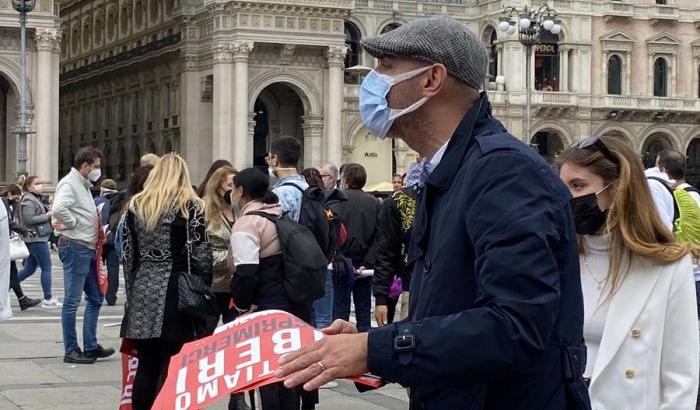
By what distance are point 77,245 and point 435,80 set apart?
999 centimetres

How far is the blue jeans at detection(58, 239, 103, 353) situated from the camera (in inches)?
504

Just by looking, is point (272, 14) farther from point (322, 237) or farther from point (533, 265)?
point (533, 265)

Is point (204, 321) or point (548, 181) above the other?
point (548, 181)

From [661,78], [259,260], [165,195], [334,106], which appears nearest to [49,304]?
[259,260]

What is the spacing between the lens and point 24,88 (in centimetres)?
4388

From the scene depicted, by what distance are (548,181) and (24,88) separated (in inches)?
1663

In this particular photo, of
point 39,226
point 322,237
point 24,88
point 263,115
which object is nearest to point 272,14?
point 263,115

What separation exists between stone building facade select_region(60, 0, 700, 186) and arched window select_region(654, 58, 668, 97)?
0.23 feet

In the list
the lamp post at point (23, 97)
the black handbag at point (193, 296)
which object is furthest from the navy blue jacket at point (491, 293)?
the lamp post at point (23, 97)

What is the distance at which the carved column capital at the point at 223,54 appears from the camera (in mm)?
52188

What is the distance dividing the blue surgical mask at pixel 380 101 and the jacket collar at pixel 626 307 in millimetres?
1500

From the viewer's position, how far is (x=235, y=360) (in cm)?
362

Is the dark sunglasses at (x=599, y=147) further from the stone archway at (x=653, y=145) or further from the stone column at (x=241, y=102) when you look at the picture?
the stone archway at (x=653, y=145)

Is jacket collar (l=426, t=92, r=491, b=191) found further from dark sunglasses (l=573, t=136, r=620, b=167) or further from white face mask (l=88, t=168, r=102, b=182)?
white face mask (l=88, t=168, r=102, b=182)
